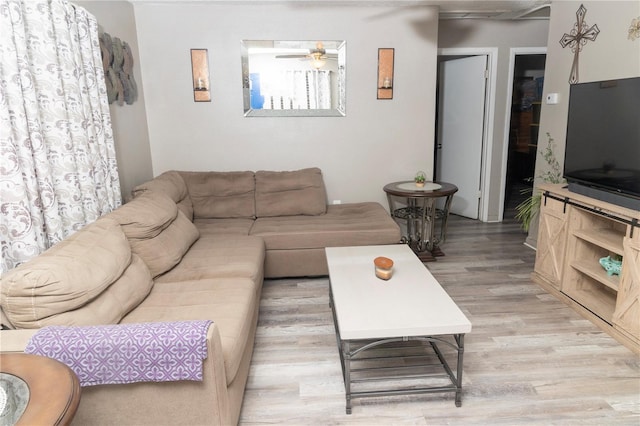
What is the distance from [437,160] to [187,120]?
3319mm


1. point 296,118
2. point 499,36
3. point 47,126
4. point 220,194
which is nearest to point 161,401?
point 47,126

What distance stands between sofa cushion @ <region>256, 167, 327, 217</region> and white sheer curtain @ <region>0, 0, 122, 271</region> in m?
1.47

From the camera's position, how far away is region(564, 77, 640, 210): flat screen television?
2.37 metres

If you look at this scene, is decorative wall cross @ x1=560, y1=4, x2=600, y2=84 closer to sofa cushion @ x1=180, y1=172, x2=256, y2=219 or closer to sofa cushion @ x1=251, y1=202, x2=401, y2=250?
sofa cushion @ x1=251, y1=202, x2=401, y2=250

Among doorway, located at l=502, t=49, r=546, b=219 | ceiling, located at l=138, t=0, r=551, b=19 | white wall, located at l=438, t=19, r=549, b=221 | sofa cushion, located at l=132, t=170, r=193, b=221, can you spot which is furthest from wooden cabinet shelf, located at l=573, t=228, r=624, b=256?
doorway, located at l=502, t=49, r=546, b=219

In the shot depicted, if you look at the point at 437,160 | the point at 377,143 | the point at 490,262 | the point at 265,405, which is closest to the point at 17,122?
the point at 265,405

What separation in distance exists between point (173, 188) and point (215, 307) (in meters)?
1.68

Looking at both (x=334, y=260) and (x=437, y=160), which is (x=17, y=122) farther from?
(x=437, y=160)

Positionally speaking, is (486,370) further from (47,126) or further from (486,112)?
(486,112)

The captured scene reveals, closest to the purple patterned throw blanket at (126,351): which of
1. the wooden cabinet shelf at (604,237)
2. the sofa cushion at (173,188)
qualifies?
the sofa cushion at (173,188)

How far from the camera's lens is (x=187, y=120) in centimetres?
400

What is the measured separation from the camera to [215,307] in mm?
2000

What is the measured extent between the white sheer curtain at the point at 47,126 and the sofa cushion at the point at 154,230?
283 mm

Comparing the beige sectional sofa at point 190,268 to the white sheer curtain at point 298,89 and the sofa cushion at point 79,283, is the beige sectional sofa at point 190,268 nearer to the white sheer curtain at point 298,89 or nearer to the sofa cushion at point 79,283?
the sofa cushion at point 79,283
